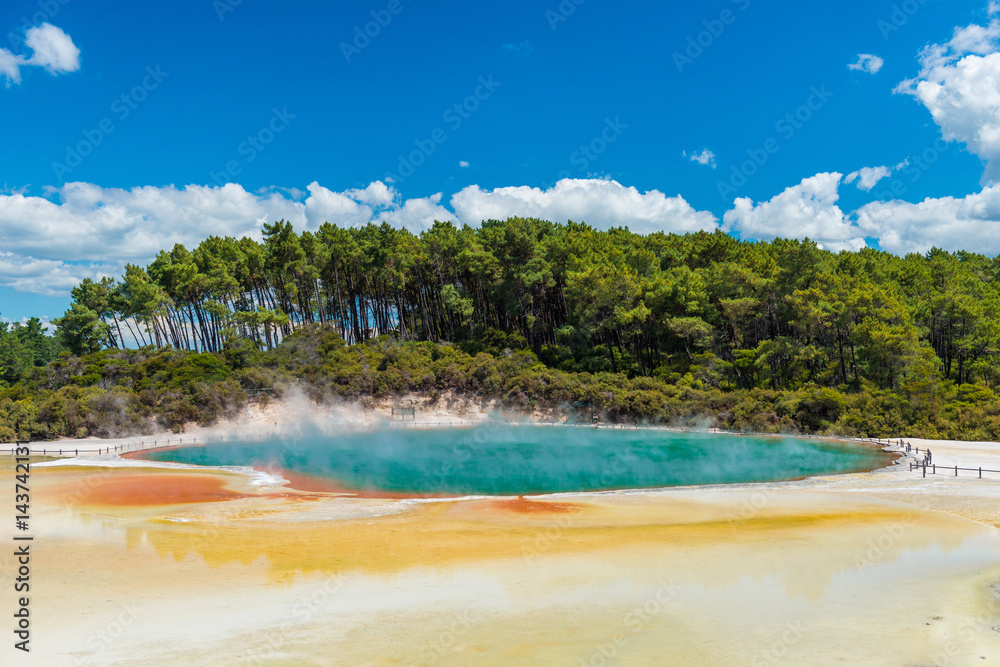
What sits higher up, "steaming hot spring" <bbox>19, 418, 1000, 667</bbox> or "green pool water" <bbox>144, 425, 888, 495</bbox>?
"steaming hot spring" <bbox>19, 418, 1000, 667</bbox>

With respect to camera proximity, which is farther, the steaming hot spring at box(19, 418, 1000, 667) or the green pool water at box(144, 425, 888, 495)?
the green pool water at box(144, 425, 888, 495)

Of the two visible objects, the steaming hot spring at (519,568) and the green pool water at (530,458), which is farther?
the green pool water at (530,458)

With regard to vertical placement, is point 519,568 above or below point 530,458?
above

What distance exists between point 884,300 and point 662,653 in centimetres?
4039

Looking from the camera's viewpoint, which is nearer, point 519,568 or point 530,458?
point 519,568

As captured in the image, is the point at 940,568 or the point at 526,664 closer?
the point at 526,664

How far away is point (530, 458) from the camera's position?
108ft

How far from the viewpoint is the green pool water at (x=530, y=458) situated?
85.5 feet

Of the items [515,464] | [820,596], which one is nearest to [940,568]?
[820,596]

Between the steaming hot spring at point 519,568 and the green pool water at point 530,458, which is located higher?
the steaming hot spring at point 519,568

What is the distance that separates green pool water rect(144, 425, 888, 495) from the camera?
1025 inches

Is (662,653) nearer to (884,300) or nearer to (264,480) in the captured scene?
(264,480)

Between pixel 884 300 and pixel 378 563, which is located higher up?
pixel 884 300

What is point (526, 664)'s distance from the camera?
8.69m
